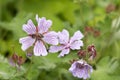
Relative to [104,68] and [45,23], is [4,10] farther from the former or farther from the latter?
[45,23]

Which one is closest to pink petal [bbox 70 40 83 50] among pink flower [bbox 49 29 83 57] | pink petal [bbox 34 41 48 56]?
pink flower [bbox 49 29 83 57]

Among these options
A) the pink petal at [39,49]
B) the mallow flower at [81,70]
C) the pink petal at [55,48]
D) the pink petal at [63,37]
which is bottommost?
the mallow flower at [81,70]

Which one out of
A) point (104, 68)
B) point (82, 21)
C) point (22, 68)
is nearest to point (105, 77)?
point (104, 68)

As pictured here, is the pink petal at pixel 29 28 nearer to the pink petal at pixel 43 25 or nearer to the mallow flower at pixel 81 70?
the pink petal at pixel 43 25

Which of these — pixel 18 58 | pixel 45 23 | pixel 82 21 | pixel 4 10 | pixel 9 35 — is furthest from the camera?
pixel 4 10

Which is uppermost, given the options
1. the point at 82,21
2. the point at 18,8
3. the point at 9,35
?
the point at 18,8

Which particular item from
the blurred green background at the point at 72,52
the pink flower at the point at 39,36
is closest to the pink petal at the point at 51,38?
the pink flower at the point at 39,36

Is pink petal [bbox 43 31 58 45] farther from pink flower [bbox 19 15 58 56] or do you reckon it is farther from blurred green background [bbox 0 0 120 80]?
blurred green background [bbox 0 0 120 80]

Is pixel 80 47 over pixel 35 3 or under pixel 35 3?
under

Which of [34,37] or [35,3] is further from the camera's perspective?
[35,3]
